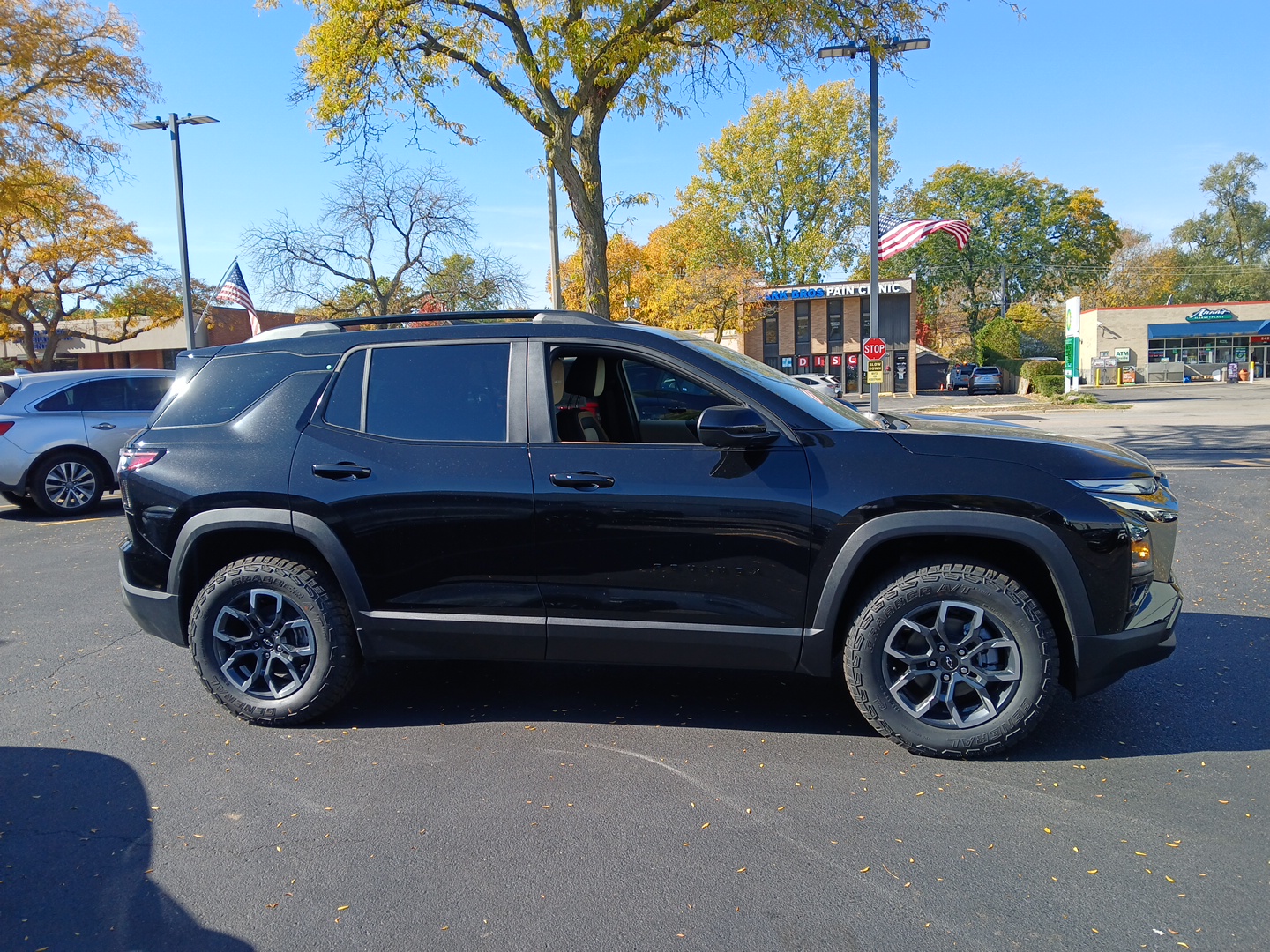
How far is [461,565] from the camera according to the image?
153 inches

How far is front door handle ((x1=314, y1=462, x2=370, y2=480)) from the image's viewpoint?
12.9 feet

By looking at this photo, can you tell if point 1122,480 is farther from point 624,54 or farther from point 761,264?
point 761,264

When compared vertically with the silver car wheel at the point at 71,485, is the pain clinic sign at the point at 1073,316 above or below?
above

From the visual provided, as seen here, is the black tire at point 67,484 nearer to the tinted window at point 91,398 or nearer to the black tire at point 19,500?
the black tire at point 19,500

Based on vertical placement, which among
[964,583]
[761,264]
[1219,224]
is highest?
[1219,224]

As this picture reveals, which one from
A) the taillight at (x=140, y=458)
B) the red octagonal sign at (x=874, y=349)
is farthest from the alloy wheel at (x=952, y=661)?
the red octagonal sign at (x=874, y=349)

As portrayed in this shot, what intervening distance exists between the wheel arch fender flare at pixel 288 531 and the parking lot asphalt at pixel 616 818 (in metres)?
0.70

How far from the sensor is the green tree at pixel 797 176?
48.9 m

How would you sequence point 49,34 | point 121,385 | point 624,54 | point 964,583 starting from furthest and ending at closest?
1. point 49,34
2. point 624,54
3. point 121,385
4. point 964,583

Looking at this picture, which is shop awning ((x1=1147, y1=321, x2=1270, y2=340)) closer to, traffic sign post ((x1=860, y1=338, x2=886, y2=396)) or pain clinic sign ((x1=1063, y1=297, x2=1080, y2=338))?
pain clinic sign ((x1=1063, y1=297, x2=1080, y2=338))

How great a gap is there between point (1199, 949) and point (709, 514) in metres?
2.06

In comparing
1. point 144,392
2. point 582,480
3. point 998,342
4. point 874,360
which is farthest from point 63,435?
point 998,342

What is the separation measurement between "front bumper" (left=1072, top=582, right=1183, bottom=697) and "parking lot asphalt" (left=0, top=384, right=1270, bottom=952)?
1.21 ft

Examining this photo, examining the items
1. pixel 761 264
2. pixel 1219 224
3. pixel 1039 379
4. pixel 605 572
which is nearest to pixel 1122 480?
pixel 605 572
